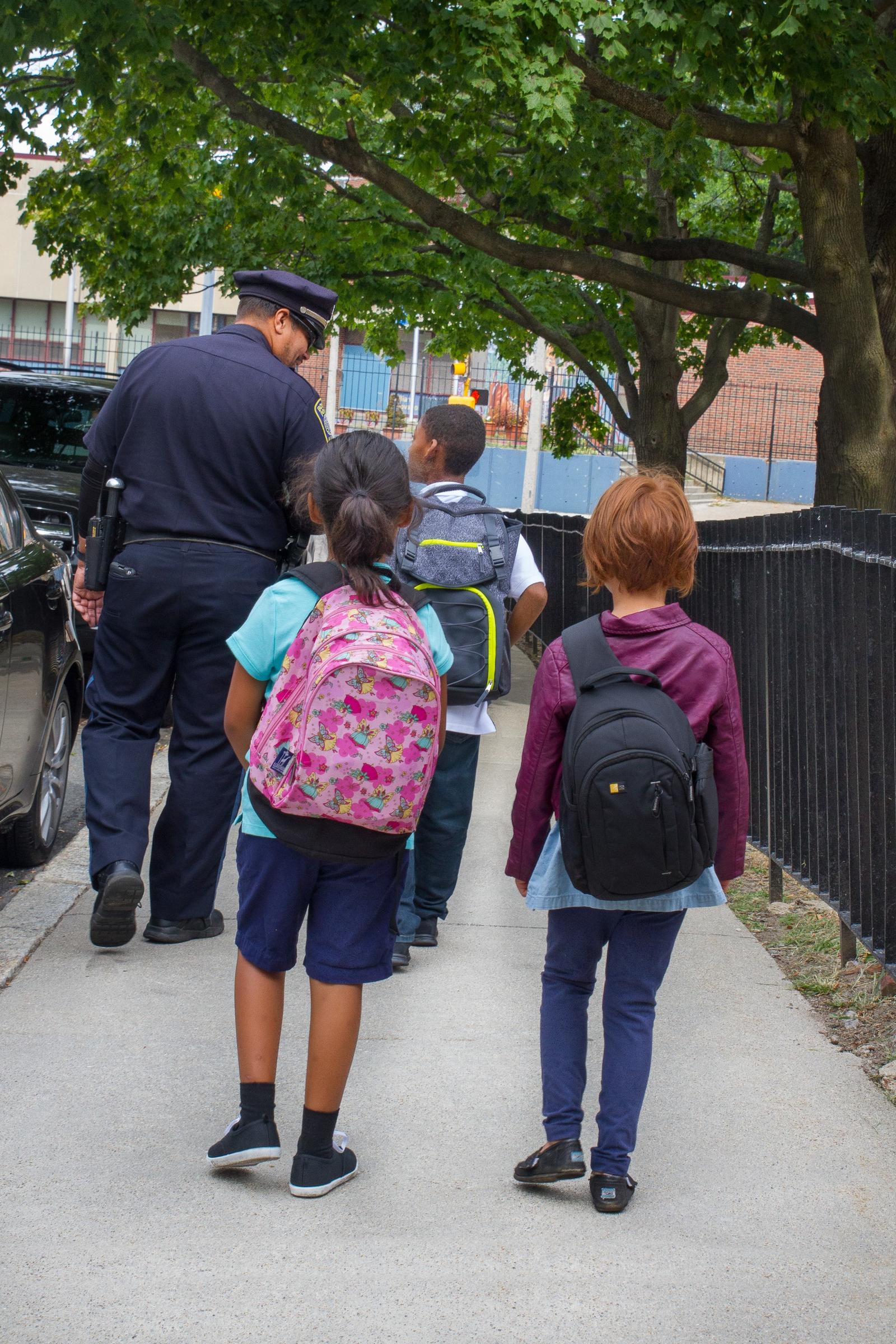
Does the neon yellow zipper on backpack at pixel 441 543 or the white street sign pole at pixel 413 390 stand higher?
the white street sign pole at pixel 413 390

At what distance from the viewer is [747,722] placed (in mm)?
6352

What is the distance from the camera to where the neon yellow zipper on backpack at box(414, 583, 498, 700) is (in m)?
4.57

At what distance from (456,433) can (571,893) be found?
1.95 metres

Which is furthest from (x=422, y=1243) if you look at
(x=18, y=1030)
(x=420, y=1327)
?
(x=18, y=1030)

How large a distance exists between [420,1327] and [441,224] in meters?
9.35

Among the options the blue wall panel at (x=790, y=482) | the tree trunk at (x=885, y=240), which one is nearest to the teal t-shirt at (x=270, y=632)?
the tree trunk at (x=885, y=240)

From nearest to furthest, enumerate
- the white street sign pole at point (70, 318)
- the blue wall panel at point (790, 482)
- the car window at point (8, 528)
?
1. the car window at point (8, 528)
2. the white street sign pole at point (70, 318)
3. the blue wall panel at point (790, 482)

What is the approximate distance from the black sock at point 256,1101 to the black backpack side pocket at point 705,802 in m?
1.07

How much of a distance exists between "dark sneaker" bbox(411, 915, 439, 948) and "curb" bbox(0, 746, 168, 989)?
103 centimetres

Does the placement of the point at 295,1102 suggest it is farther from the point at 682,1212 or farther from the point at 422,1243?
the point at 682,1212

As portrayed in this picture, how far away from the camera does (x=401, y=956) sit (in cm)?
490

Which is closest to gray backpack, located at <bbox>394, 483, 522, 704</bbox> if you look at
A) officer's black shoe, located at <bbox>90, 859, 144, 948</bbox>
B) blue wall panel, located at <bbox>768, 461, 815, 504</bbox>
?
officer's black shoe, located at <bbox>90, 859, 144, 948</bbox>

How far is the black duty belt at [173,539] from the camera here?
15.3 ft

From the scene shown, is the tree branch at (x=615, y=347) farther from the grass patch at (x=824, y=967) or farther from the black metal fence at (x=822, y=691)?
the grass patch at (x=824, y=967)
